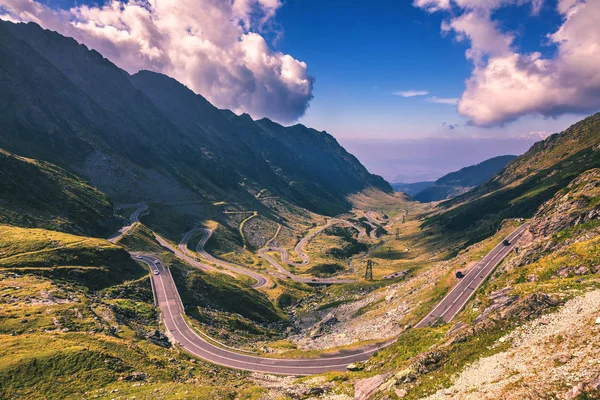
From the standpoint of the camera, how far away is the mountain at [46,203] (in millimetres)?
111125

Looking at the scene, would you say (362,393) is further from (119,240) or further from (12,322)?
(119,240)

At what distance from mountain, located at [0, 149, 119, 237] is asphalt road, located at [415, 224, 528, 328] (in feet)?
437

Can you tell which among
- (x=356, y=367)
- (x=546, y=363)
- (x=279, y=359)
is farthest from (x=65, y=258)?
(x=546, y=363)

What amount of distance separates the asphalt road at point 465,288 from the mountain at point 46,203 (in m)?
133

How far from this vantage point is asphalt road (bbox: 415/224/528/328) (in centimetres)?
6594

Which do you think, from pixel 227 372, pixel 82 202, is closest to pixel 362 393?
pixel 227 372

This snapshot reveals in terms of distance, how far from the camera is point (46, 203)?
4980 inches

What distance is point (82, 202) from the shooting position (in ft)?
471

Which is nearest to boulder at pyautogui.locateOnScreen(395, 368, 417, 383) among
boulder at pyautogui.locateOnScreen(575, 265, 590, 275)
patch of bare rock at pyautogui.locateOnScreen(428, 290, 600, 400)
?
patch of bare rock at pyautogui.locateOnScreen(428, 290, 600, 400)

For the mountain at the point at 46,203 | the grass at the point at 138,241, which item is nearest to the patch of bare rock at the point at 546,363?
the grass at the point at 138,241

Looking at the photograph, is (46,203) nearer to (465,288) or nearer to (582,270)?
(465,288)

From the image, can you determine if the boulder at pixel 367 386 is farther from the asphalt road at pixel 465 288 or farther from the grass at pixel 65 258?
the grass at pixel 65 258

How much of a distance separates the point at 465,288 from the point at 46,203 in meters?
161

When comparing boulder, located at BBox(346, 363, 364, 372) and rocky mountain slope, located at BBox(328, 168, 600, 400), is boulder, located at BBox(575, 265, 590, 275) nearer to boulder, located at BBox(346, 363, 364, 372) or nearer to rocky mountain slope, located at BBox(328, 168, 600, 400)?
rocky mountain slope, located at BBox(328, 168, 600, 400)
